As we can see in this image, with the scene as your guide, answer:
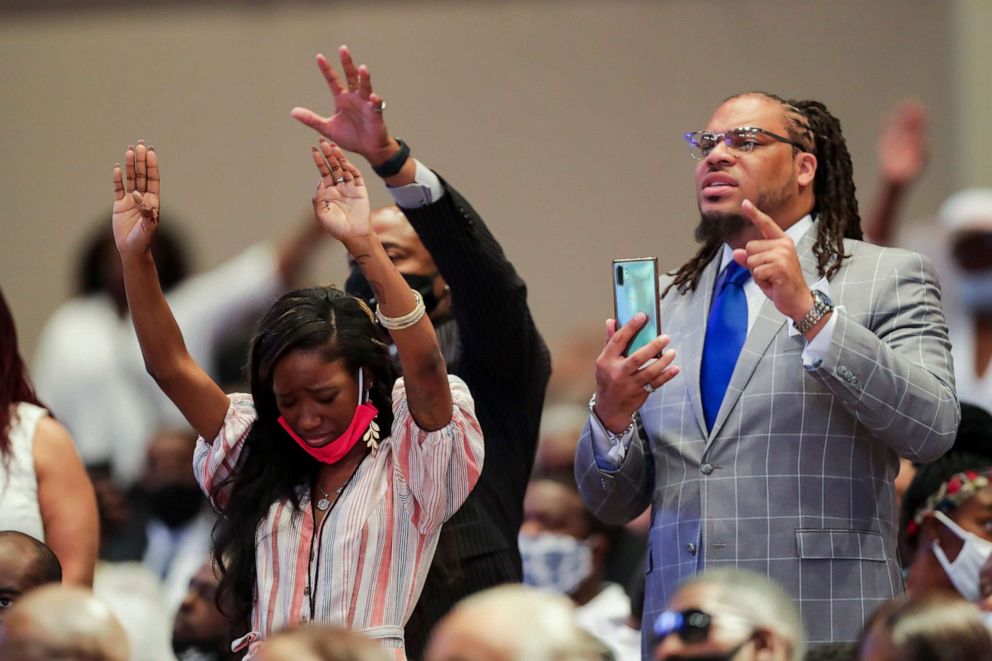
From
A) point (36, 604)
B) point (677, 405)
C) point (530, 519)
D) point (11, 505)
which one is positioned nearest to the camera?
point (36, 604)

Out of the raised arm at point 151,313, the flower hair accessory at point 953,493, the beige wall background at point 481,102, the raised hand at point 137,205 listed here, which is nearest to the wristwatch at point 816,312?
the flower hair accessory at point 953,493

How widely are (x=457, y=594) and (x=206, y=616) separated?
54.9 inches

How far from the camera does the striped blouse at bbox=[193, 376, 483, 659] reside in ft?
11.1

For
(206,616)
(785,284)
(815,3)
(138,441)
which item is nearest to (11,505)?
(206,616)

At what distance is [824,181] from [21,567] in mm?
1952

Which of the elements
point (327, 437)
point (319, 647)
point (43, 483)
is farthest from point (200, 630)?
point (319, 647)

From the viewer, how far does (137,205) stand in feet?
11.9

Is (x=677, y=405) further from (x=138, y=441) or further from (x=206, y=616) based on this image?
(x=138, y=441)

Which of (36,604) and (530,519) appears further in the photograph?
(530,519)

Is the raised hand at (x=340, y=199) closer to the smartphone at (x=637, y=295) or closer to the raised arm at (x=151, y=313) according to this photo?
the raised arm at (x=151, y=313)

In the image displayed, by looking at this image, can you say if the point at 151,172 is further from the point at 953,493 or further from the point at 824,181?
the point at 953,493

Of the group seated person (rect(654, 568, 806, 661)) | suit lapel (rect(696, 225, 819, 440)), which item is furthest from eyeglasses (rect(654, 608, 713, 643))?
suit lapel (rect(696, 225, 819, 440))

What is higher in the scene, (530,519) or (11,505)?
(11,505)

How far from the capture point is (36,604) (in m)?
2.78
